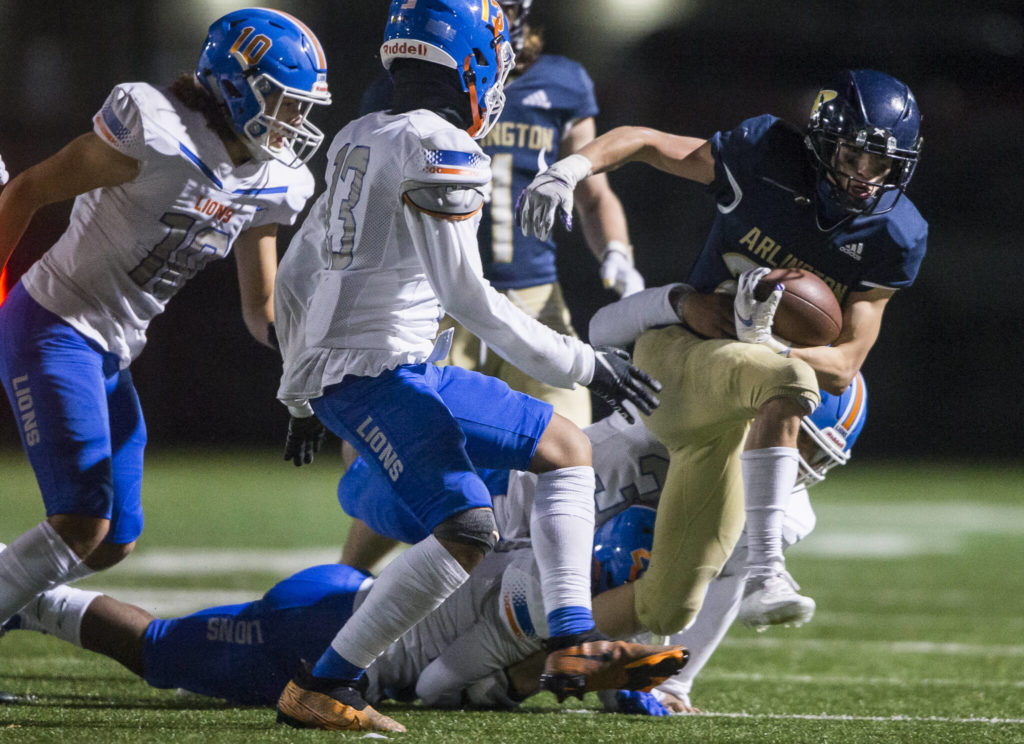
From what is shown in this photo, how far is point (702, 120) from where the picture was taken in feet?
31.6

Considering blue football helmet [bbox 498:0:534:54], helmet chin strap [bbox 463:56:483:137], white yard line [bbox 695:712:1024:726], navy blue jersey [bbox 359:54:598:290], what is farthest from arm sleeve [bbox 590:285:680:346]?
blue football helmet [bbox 498:0:534:54]

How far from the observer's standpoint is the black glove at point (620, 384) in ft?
7.77

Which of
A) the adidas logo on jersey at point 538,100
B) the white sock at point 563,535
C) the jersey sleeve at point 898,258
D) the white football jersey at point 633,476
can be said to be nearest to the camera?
the white sock at point 563,535

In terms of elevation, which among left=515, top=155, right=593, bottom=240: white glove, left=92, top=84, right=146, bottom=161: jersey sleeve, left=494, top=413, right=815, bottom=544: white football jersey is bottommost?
left=494, top=413, right=815, bottom=544: white football jersey

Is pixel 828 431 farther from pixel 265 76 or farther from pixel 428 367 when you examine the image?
pixel 265 76

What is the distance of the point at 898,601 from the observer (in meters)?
4.92

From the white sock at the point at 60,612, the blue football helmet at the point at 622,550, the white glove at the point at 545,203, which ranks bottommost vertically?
the white sock at the point at 60,612

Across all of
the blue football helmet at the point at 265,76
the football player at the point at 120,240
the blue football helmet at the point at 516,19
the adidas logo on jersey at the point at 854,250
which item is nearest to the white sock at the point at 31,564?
the football player at the point at 120,240

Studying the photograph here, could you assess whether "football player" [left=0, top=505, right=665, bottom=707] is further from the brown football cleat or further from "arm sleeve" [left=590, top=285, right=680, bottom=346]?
"arm sleeve" [left=590, top=285, right=680, bottom=346]

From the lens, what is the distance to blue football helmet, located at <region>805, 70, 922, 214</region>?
2850 mm

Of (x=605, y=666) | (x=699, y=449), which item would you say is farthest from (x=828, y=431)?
(x=605, y=666)

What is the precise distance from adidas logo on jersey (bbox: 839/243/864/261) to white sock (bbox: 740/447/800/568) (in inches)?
20.7

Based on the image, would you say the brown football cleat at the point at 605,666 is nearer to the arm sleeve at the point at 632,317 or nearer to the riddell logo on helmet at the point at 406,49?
the arm sleeve at the point at 632,317

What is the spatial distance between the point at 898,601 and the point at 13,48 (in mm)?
7345
